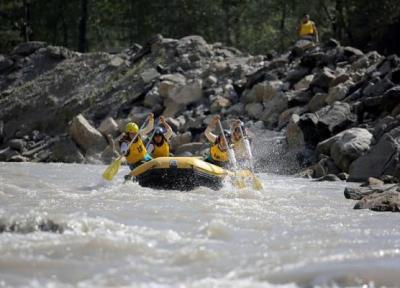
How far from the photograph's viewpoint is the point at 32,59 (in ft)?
108

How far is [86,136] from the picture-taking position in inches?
952

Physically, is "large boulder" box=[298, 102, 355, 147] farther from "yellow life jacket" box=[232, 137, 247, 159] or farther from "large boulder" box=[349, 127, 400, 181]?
"yellow life jacket" box=[232, 137, 247, 159]

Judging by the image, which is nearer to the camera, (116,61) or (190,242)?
(190,242)

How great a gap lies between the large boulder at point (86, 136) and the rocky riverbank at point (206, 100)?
37mm

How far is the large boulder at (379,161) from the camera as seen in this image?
46.6 feet

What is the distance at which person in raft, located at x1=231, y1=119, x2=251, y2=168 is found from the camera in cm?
1393

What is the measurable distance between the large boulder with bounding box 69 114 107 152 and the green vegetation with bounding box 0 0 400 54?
1194cm

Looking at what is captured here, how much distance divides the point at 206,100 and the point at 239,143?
10434 mm

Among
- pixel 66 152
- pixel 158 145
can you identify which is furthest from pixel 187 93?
pixel 158 145

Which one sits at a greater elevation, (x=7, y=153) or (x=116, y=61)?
(x=116, y=61)

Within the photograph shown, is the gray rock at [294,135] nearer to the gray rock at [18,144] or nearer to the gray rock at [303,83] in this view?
the gray rock at [303,83]

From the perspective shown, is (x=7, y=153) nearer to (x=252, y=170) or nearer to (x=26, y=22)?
(x=26, y=22)

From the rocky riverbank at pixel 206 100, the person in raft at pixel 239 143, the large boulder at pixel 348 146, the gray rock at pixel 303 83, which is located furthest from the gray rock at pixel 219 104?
the person in raft at pixel 239 143

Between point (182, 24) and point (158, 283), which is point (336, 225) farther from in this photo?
point (182, 24)
